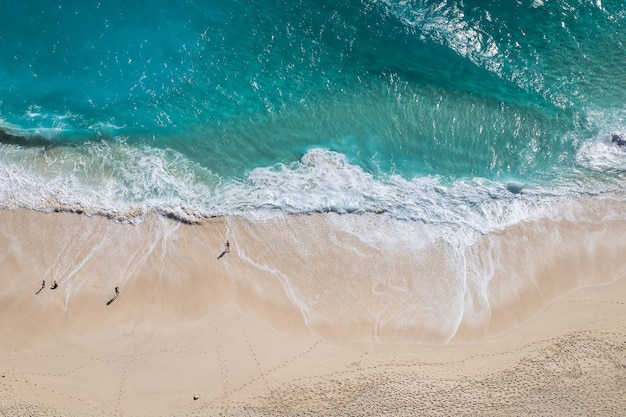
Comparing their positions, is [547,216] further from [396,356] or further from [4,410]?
[4,410]

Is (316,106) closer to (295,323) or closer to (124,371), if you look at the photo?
(295,323)

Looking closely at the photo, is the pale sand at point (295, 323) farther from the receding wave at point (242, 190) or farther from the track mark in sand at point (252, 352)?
the receding wave at point (242, 190)

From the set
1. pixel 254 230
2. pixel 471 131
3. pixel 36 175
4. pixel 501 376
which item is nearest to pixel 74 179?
pixel 36 175

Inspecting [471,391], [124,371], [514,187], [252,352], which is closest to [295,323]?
[252,352]

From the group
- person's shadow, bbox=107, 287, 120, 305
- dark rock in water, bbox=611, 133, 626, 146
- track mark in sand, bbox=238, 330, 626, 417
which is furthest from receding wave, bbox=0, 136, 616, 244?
track mark in sand, bbox=238, 330, 626, 417

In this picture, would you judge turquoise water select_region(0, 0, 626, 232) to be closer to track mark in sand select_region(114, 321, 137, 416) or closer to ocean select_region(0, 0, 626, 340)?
ocean select_region(0, 0, 626, 340)
